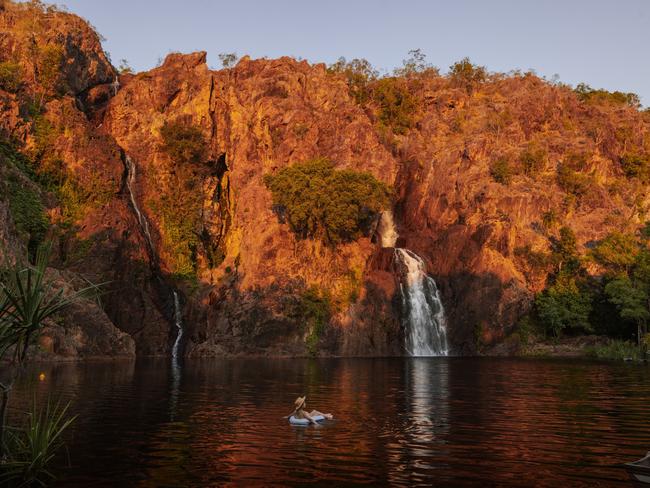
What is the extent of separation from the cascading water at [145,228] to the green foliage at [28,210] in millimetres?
14301

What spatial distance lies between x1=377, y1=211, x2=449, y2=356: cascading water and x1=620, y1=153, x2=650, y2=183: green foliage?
40.5 m

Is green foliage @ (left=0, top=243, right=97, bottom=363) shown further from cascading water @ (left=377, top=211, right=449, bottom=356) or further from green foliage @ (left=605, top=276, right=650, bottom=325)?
green foliage @ (left=605, top=276, right=650, bottom=325)

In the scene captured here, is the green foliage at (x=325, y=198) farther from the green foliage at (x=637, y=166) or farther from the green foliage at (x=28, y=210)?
the green foliage at (x=637, y=166)

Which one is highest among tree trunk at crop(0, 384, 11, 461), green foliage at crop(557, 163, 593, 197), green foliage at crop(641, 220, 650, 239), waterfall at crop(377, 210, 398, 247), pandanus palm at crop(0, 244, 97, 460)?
green foliage at crop(557, 163, 593, 197)

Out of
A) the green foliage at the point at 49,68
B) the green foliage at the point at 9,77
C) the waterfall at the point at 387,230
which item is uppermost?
the green foliage at the point at 49,68

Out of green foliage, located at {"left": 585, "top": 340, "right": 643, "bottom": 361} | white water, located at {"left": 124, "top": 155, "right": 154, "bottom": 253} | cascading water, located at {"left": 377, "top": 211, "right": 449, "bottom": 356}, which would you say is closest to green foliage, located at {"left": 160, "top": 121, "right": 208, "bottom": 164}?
white water, located at {"left": 124, "top": 155, "right": 154, "bottom": 253}

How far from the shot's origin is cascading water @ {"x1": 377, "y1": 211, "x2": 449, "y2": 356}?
79312mm

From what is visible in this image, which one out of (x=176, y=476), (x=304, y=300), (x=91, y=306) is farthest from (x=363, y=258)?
(x=176, y=476)

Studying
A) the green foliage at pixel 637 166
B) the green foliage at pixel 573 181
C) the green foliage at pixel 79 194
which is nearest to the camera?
the green foliage at pixel 79 194

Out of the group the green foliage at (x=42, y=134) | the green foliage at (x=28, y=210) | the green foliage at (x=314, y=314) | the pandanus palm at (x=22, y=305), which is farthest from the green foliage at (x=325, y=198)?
the pandanus palm at (x=22, y=305)

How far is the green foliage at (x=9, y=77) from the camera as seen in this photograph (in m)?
72.4

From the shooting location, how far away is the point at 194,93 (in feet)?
295

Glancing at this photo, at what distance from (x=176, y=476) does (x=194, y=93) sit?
8081 cm

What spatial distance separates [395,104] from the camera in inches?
4513
